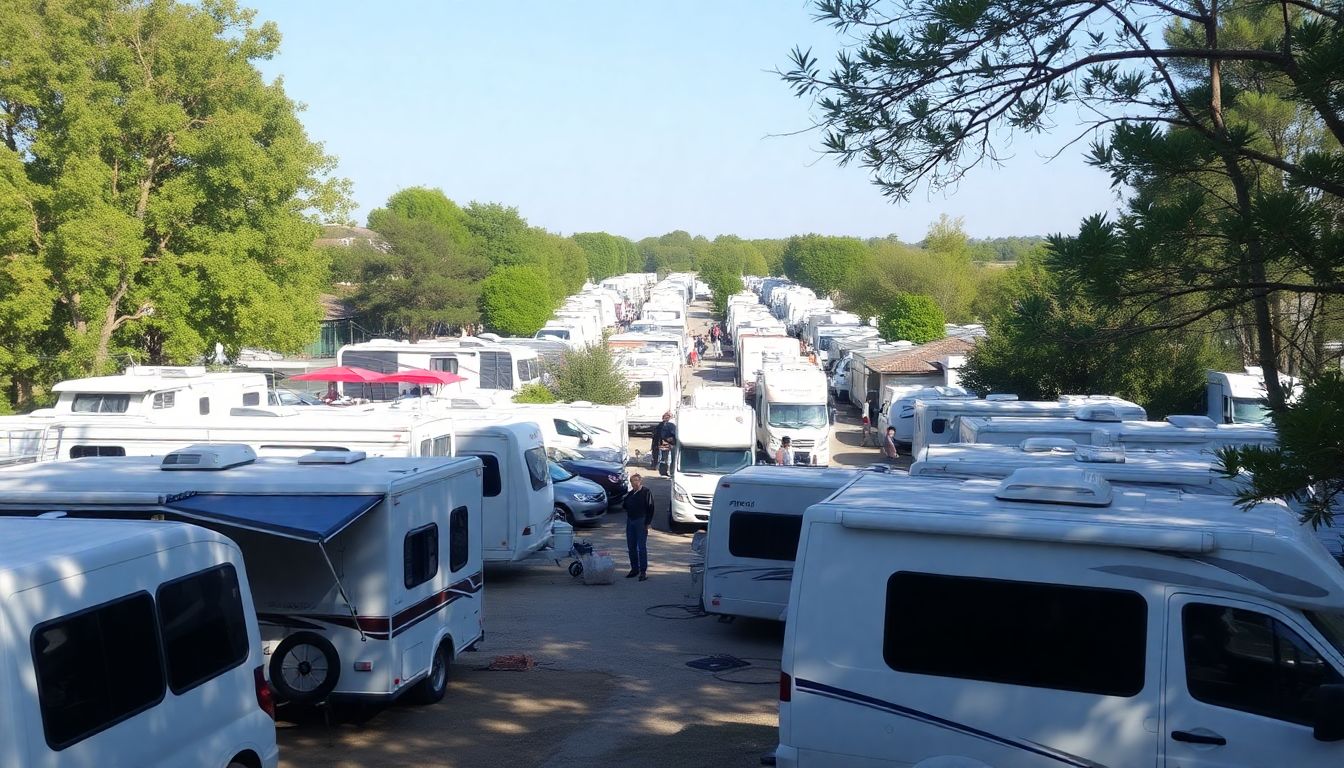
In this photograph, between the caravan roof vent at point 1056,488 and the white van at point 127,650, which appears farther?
the caravan roof vent at point 1056,488

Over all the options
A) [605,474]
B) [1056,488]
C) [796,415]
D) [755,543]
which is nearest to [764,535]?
[755,543]

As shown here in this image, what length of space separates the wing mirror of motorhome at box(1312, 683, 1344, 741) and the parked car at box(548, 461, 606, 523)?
16.4 meters

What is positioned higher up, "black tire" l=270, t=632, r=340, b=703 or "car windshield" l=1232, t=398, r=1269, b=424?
"car windshield" l=1232, t=398, r=1269, b=424

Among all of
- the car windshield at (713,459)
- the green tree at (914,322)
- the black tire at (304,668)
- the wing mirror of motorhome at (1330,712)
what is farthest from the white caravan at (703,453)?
the green tree at (914,322)

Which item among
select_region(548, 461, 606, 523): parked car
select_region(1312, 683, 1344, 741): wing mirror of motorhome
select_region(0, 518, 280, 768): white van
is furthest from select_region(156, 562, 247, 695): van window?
select_region(548, 461, 606, 523): parked car

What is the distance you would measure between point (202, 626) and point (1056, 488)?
181 inches

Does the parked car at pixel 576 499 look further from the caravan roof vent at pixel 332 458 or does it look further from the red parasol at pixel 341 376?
the caravan roof vent at pixel 332 458

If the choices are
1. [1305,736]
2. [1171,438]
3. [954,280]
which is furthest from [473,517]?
[954,280]

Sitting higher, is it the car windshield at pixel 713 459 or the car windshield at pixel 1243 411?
the car windshield at pixel 1243 411

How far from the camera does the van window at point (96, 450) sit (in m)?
16.0

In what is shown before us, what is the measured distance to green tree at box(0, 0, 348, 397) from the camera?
24406 mm

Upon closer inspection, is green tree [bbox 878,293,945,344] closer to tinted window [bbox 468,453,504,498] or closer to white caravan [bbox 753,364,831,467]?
white caravan [bbox 753,364,831,467]

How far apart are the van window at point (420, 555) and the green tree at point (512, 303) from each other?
5665 centimetres

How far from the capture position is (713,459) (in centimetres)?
2214
